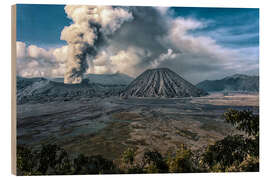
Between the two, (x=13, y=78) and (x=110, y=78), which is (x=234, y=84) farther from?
(x=13, y=78)

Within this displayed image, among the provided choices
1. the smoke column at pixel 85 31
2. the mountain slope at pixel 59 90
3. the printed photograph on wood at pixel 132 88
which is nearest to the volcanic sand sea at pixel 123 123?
the printed photograph on wood at pixel 132 88

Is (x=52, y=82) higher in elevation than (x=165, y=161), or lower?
higher

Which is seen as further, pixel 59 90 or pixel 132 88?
pixel 132 88

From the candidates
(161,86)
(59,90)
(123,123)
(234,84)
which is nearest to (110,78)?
(123,123)

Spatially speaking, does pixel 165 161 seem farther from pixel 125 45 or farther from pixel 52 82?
pixel 52 82

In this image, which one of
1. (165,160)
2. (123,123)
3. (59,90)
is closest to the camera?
(165,160)

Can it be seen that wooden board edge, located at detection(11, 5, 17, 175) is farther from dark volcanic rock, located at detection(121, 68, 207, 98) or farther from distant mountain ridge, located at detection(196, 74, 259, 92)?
distant mountain ridge, located at detection(196, 74, 259, 92)

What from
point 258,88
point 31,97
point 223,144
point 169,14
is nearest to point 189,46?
point 169,14

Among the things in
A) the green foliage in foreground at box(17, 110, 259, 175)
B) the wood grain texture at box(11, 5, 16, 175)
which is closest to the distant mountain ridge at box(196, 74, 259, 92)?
the green foliage in foreground at box(17, 110, 259, 175)
